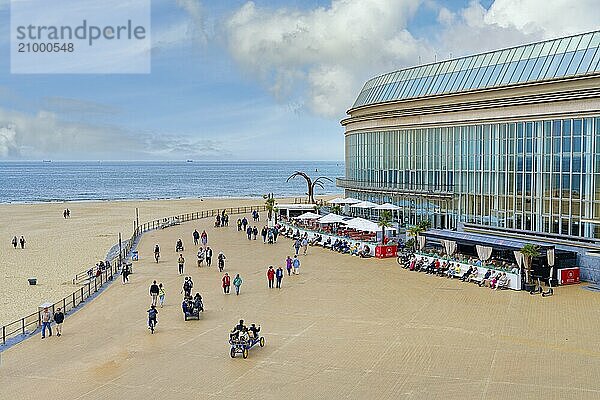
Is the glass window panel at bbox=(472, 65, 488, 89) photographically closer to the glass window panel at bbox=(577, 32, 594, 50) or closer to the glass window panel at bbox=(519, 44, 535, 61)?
the glass window panel at bbox=(519, 44, 535, 61)

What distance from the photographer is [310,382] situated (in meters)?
17.5

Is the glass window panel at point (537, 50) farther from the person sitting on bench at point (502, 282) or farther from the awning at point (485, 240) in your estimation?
the person sitting on bench at point (502, 282)

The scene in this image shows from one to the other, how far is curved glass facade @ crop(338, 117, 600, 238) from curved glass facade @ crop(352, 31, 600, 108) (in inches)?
122

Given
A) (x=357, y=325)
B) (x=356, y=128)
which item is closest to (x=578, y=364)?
(x=357, y=325)

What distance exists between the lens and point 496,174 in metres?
39.2

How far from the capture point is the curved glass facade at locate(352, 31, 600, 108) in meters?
36.1

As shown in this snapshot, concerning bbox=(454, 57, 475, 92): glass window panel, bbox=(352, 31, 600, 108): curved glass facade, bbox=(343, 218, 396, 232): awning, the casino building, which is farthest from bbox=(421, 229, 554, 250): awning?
bbox=(454, 57, 475, 92): glass window panel

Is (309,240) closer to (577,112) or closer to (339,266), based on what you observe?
(339,266)

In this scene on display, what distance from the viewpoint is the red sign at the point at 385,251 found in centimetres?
3869

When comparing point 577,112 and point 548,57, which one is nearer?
point 577,112

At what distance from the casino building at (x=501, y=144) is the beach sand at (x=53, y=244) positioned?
22051 mm

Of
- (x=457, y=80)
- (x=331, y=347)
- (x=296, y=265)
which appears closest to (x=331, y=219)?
(x=296, y=265)

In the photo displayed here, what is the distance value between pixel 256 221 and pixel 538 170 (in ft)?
105

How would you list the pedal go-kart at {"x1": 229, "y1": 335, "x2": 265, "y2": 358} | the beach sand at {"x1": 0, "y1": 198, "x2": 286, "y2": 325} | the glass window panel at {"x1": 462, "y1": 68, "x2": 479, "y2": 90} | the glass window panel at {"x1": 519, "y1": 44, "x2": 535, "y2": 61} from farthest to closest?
1. the glass window panel at {"x1": 462, "y1": 68, "x2": 479, "y2": 90}
2. the glass window panel at {"x1": 519, "y1": 44, "x2": 535, "y2": 61}
3. the beach sand at {"x1": 0, "y1": 198, "x2": 286, "y2": 325}
4. the pedal go-kart at {"x1": 229, "y1": 335, "x2": 265, "y2": 358}
